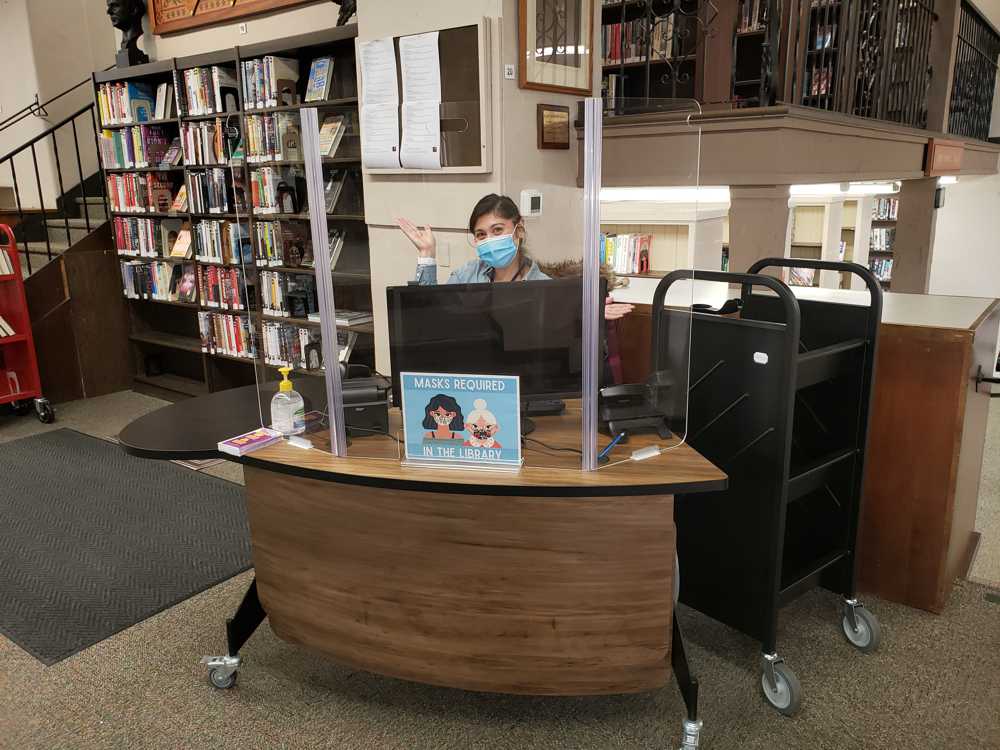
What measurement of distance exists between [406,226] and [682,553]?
4.29 feet

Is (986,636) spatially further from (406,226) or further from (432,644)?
(406,226)

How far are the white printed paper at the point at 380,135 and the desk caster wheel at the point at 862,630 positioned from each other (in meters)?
1.91

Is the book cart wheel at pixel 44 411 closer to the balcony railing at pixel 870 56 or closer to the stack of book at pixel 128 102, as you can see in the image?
the stack of book at pixel 128 102

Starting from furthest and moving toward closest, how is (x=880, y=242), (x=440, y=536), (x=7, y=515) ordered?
(x=880, y=242), (x=7, y=515), (x=440, y=536)

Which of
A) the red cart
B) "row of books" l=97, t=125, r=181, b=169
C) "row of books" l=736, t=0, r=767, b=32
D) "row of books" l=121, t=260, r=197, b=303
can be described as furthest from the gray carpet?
A: "row of books" l=736, t=0, r=767, b=32

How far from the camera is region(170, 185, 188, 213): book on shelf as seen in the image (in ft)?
16.2

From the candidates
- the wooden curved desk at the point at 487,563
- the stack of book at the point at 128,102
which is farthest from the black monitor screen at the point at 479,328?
the stack of book at the point at 128,102

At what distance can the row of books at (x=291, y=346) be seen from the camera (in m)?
2.00

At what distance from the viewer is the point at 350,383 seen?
76.9 inches

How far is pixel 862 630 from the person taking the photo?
229 centimetres

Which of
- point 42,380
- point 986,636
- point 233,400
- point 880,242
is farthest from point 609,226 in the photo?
point 880,242

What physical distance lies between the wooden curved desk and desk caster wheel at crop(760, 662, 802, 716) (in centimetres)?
40

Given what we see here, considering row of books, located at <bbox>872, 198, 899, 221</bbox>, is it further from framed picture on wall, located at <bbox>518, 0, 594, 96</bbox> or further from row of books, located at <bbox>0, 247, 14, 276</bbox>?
row of books, located at <bbox>0, 247, 14, 276</bbox>

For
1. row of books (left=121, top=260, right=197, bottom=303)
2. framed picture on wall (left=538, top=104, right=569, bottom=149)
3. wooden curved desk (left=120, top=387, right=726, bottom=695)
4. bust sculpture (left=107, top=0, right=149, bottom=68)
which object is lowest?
wooden curved desk (left=120, top=387, right=726, bottom=695)
